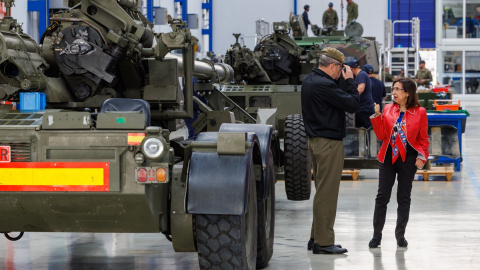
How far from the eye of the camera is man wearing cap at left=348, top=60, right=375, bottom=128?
14.6 metres

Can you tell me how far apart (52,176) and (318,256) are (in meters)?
2.99

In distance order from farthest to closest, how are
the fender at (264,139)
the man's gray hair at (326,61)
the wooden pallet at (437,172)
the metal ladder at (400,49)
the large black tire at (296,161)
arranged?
1. the metal ladder at (400,49)
2. the wooden pallet at (437,172)
3. the large black tire at (296,161)
4. the man's gray hair at (326,61)
5. the fender at (264,139)

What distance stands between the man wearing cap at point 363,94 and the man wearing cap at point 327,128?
219 inches

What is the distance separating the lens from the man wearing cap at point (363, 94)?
14586 millimetres

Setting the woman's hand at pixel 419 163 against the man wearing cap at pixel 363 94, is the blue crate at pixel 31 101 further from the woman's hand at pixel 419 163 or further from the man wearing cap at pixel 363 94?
the man wearing cap at pixel 363 94

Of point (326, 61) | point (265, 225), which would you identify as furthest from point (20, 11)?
point (265, 225)

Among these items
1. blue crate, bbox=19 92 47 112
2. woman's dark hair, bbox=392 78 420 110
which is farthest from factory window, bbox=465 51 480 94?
blue crate, bbox=19 92 47 112

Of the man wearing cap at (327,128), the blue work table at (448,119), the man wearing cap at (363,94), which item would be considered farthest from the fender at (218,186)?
the blue work table at (448,119)

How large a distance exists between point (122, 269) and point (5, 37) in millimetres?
2146

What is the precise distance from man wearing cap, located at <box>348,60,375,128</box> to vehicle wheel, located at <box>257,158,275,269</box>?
6.11 metres

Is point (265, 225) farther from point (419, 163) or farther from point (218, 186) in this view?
point (419, 163)

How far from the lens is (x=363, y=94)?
582 inches

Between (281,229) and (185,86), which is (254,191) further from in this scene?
(281,229)

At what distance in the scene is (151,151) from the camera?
246 inches
